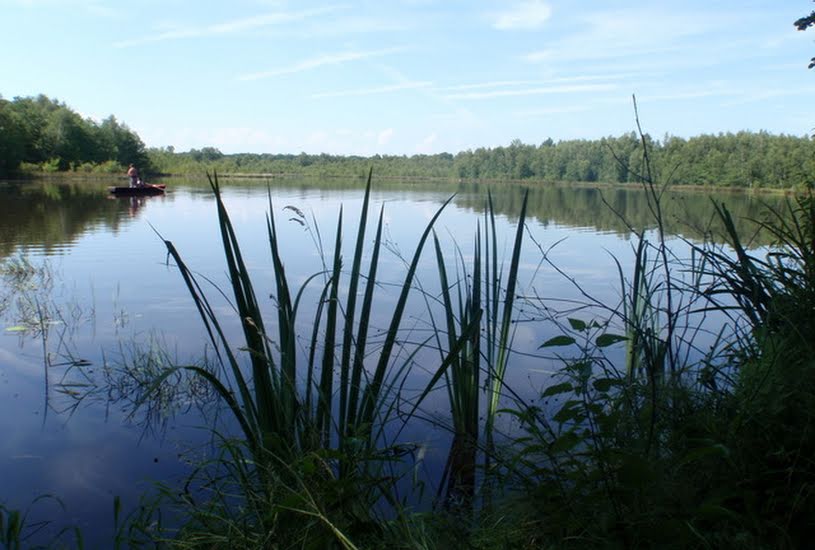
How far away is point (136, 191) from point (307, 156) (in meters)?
77.2

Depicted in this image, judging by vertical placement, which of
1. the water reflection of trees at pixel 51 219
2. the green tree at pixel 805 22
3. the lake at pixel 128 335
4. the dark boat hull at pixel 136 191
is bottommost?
the lake at pixel 128 335

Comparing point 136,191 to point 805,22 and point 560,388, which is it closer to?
point 805,22

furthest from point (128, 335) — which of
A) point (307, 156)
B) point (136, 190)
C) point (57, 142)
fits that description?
point (307, 156)

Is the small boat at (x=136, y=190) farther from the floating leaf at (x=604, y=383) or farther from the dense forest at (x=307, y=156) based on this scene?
the floating leaf at (x=604, y=383)

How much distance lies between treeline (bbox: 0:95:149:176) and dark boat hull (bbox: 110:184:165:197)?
26568 mm

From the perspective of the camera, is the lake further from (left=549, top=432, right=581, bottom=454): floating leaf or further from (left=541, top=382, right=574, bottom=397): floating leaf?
(left=549, top=432, right=581, bottom=454): floating leaf

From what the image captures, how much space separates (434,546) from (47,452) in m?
3.93

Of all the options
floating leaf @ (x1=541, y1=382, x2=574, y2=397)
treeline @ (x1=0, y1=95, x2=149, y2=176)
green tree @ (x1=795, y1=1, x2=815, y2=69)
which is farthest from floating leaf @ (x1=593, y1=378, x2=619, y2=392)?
treeline @ (x1=0, y1=95, x2=149, y2=176)

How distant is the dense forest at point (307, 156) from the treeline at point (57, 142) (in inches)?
3.5

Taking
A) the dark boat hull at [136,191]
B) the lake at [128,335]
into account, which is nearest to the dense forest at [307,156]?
the dark boat hull at [136,191]

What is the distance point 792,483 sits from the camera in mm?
1470

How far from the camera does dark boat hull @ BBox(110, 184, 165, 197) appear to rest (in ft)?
101

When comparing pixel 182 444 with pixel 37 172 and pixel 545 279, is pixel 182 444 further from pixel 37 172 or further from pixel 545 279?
pixel 37 172

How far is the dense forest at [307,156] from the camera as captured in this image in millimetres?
52344
